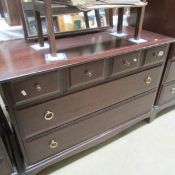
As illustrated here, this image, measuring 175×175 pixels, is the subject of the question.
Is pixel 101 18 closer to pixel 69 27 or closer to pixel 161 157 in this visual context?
pixel 69 27

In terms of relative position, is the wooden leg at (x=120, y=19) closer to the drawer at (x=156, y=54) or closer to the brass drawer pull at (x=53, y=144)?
the drawer at (x=156, y=54)

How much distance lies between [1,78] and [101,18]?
0.93 m

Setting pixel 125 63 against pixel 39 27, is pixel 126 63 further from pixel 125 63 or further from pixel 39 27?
pixel 39 27

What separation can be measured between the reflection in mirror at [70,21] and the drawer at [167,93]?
2.49ft

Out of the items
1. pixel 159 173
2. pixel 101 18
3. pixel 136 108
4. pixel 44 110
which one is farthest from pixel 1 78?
pixel 159 173

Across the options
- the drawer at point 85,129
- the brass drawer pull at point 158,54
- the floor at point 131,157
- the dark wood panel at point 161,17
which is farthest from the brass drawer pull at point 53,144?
the dark wood panel at point 161,17

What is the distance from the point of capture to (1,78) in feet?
2.61

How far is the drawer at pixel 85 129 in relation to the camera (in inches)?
44.9

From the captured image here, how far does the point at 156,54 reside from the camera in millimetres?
1313

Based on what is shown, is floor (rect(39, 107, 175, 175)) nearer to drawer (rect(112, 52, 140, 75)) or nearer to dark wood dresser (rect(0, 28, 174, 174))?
dark wood dresser (rect(0, 28, 174, 174))

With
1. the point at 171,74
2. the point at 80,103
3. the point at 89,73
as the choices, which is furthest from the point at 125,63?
the point at 171,74

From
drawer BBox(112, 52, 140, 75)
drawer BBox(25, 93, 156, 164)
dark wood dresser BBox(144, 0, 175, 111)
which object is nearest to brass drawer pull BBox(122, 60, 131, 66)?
drawer BBox(112, 52, 140, 75)

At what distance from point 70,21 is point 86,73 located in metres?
0.47

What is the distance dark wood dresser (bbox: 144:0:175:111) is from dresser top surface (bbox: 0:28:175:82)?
83 millimetres
